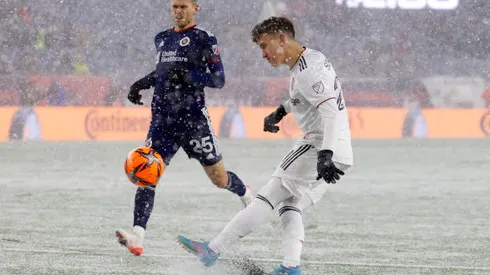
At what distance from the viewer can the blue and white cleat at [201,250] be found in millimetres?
4949

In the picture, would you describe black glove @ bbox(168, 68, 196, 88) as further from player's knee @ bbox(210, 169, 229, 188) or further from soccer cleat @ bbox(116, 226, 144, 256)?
soccer cleat @ bbox(116, 226, 144, 256)

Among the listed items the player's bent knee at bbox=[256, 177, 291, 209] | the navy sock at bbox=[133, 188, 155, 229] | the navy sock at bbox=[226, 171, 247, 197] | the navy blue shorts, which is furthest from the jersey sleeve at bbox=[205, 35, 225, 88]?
the player's bent knee at bbox=[256, 177, 291, 209]

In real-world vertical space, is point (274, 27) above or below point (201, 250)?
above

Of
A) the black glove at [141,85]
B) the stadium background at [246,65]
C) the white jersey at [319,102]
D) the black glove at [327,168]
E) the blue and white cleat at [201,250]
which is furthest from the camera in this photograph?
the stadium background at [246,65]

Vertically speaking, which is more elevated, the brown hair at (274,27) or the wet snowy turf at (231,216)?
the brown hair at (274,27)

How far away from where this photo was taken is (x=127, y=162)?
5.38 m

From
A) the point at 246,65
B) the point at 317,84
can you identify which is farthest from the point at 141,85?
the point at 246,65

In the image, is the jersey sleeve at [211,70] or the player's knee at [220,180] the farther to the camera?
the player's knee at [220,180]

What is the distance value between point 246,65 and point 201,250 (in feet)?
70.3

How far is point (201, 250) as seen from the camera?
496 cm

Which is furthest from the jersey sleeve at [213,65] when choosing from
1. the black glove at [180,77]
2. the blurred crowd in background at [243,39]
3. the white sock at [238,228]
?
the blurred crowd in background at [243,39]

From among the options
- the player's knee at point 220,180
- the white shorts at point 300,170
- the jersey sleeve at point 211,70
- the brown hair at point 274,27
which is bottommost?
the player's knee at point 220,180

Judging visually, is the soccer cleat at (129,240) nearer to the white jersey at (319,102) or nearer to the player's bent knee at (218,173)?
the player's bent knee at (218,173)

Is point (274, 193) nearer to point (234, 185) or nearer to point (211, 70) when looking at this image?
point (211, 70)
